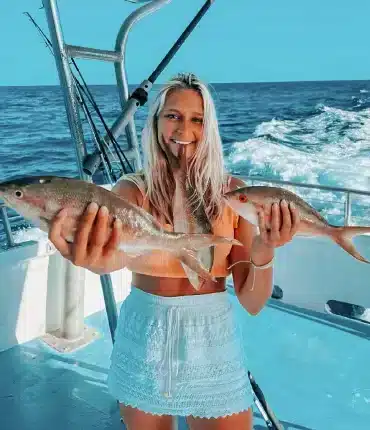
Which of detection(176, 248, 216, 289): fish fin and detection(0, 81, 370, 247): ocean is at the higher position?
detection(176, 248, 216, 289): fish fin

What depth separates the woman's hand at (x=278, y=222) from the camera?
127 cm

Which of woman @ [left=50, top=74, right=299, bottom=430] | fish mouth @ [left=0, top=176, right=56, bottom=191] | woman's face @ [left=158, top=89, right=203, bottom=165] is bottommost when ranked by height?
woman @ [left=50, top=74, right=299, bottom=430]

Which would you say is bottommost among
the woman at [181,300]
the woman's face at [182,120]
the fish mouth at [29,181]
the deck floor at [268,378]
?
the deck floor at [268,378]

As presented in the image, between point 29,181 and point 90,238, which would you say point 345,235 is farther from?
point 29,181

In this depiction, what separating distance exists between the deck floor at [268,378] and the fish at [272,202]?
1361 mm

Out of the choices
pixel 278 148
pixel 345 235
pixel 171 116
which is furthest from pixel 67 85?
pixel 278 148

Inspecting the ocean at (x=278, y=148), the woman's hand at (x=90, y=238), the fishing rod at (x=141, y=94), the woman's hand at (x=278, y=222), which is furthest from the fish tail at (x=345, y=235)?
the ocean at (x=278, y=148)

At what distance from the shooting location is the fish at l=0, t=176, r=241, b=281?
1.13 meters

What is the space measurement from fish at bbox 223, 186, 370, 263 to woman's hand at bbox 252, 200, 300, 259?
0.01m

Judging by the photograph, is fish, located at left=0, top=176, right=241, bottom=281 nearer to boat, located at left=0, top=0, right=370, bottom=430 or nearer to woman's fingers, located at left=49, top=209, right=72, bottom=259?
woman's fingers, located at left=49, top=209, right=72, bottom=259

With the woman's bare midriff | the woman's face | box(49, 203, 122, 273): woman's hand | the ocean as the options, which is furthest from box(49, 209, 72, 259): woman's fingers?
the ocean

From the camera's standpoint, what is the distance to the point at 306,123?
52.3ft

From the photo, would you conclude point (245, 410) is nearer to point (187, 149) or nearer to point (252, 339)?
point (187, 149)

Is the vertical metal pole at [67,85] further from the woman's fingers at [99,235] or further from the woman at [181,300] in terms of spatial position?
the woman's fingers at [99,235]
